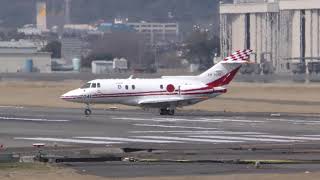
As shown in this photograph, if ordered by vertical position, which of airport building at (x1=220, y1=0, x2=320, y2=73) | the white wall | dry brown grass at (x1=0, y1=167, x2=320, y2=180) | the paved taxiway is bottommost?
dry brown grass at (x1=0, y1=167, x2=320, y2=180)

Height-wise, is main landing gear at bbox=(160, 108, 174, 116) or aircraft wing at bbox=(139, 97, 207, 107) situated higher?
aircraft wing at bbox=(139, 97, 207, 107)

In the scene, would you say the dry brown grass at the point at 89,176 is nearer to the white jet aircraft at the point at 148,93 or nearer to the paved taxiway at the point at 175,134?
the paved taxiway at the point at 175,134

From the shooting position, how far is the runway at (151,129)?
1515 inches

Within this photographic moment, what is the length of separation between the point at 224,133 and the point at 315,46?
109912 mm

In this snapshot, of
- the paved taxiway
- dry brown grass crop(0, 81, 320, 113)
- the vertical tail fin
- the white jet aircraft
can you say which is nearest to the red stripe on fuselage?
the vertical tail fin

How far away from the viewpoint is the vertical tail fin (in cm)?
5947

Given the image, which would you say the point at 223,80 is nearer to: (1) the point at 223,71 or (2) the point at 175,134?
(1) the point at 223,71

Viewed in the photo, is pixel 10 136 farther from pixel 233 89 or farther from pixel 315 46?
pixel 315 46

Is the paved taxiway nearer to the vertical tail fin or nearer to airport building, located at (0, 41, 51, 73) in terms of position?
the vertical tail fin

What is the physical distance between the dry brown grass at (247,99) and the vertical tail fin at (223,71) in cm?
356

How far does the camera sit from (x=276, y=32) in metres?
160

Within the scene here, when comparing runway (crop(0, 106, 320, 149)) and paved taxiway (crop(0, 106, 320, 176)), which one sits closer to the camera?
paved taxiway (crop(0, 106, 320, 176))

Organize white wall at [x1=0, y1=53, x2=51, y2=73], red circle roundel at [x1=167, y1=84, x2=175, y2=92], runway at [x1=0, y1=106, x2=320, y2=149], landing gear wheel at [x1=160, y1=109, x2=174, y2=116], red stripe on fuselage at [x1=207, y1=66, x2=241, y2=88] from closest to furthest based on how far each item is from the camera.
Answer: runway at [x1=0, y1=106, x2=320, y2=149], landing gear wheel at [x1=160, y1=109, x2=174, y2=116], red circle roundel at [x1=167, y1=84, x2=175, y2=92], red stripe on fuselage at [x1=207, y1=66, x2=241, y2=88], white wall at [x1=0, y1=53, x2=51, y2=73]

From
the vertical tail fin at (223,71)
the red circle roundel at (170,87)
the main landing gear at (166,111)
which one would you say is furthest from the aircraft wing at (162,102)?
the vertical tail fin at (223,71)
